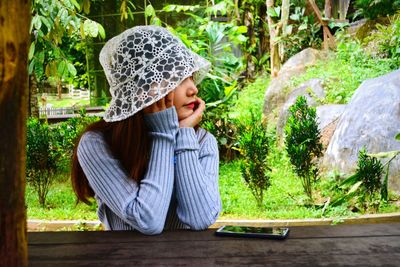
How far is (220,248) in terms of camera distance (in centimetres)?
111

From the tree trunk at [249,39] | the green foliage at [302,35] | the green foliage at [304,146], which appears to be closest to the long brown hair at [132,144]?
the green foliage at [304,146]

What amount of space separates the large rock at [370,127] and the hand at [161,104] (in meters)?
3.26

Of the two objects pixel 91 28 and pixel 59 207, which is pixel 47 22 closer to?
pixel 91 28

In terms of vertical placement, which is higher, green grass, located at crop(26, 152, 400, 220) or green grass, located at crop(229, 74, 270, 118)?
green grass, located at crop(229, 74, 270, 118)

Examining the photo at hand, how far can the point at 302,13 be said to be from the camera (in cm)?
1016

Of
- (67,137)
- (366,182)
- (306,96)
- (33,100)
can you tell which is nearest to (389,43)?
(306,96)

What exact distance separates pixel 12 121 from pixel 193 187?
91 centimetres

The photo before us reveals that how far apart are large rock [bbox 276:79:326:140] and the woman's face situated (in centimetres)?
498

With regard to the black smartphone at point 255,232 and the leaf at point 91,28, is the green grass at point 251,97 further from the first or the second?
the black smartphone at point 255,232

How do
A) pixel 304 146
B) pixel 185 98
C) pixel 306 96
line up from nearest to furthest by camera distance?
pixel 185 98 → pixel 304 146 → pixel 306 96

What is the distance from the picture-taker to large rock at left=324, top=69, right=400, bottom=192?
4559 mm

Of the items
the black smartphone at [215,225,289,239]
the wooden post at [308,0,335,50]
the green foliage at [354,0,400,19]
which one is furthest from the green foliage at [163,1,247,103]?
the black smartphone at [215,225,289,239]

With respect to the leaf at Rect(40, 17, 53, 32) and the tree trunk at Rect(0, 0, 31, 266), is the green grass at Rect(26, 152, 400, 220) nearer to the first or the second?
the leaf at Rect(40, 17, 53, 32)

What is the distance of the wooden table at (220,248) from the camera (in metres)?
1.02
